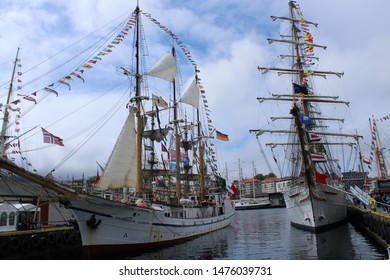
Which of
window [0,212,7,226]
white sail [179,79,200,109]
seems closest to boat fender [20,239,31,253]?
window [0,212,7,226]

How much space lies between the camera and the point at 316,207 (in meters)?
28.4

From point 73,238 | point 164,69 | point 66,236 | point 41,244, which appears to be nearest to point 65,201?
point 41,244

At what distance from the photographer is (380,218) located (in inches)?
827

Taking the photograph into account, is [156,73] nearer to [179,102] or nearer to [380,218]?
[179,102]

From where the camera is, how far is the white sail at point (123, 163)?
21719mm

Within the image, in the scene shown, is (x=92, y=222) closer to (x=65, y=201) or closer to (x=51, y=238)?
(x=65, y=201)

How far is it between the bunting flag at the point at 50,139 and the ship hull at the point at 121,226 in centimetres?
423

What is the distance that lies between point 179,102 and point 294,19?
1983cm

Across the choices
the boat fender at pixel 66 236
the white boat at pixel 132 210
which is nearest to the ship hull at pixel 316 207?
the white boat at pixel 132 210

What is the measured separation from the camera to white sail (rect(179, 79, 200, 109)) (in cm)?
4184

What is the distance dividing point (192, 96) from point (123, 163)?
22.2 meters

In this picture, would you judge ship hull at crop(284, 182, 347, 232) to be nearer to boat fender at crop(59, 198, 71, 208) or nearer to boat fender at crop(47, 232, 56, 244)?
boat fender at crop(59, 198, 71, 208)

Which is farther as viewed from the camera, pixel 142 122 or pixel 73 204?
pixel 142 122
